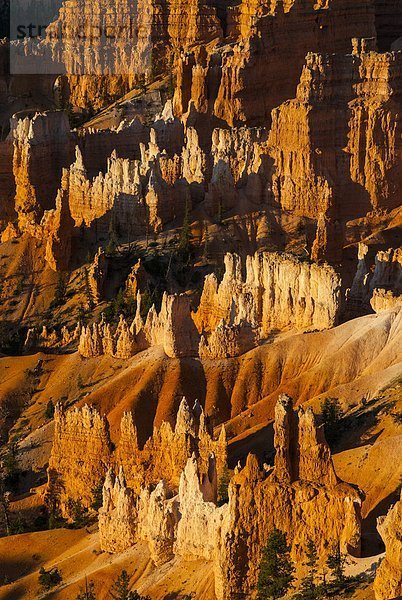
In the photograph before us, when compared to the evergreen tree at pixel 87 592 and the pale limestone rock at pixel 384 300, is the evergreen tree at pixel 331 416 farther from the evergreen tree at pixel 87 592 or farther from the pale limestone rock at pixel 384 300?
the pale limestone rock at pixel 384 300

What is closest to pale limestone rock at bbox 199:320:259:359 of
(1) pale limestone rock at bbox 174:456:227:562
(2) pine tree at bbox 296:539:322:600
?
(1) pale limestone rock at bbox 174:456:227:562

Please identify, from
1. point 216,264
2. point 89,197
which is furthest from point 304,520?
point 89,197

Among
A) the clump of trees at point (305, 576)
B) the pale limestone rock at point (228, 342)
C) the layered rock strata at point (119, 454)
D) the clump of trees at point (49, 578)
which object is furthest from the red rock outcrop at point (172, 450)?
the clump of trees at point (305, 576)

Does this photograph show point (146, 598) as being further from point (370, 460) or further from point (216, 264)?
point (216, 264)

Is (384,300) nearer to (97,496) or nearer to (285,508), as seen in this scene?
(97,496)

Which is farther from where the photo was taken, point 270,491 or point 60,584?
point 60,584

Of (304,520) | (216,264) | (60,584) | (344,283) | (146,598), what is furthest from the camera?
(216,264)
